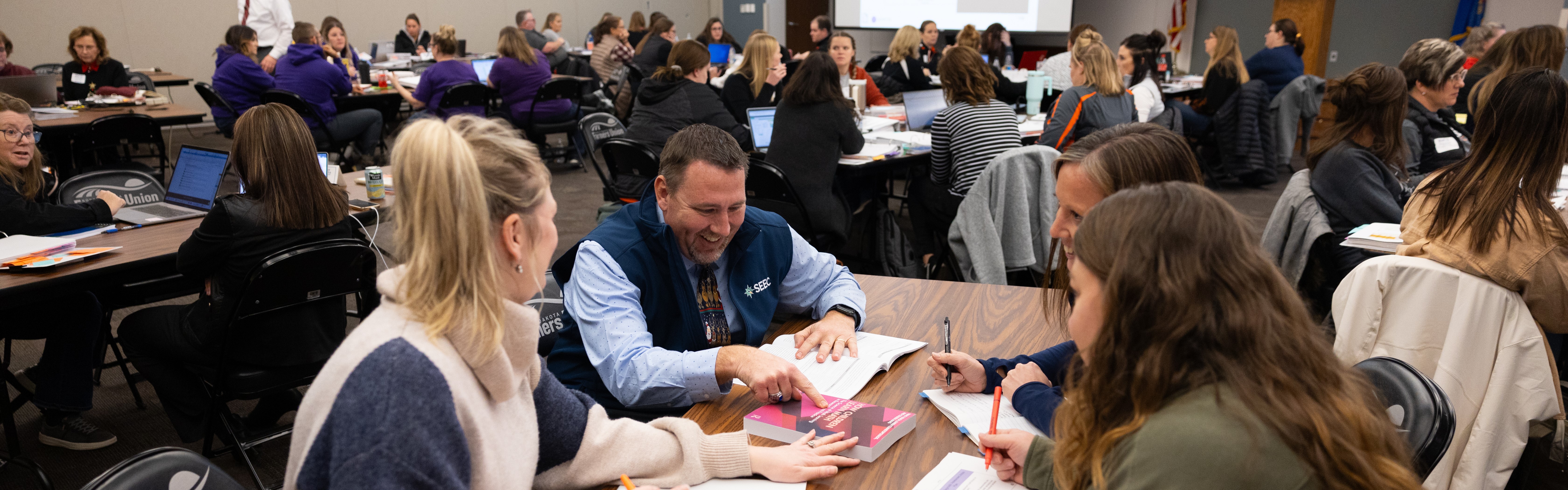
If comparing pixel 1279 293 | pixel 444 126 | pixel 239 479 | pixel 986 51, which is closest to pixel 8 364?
pixel 239 479

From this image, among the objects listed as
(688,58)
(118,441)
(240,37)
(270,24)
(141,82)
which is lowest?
(118,441)

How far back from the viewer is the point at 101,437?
9.08 feet

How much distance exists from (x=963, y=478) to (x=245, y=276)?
2071 millimetres

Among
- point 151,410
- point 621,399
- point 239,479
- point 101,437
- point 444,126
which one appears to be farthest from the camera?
point 151,410

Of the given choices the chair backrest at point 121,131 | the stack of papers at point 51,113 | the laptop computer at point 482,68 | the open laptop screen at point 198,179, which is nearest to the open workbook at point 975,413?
the open laptop screen at point 198,179

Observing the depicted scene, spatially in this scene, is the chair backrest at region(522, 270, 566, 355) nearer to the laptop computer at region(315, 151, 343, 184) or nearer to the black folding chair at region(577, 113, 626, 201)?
the laptop computer at region(315, 151, 343, 184)

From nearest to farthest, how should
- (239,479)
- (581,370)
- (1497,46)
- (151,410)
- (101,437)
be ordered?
(581,370) → (239,479) → (101,437) → (151,410) → (1497,46)

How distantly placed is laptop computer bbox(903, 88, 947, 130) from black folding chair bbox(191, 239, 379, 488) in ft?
11.1

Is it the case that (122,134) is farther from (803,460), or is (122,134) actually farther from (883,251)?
(803,460)

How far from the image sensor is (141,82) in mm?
7211

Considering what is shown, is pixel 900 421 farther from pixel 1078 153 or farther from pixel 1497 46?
pixel 1497 46

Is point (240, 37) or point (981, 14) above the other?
point (981, 14)

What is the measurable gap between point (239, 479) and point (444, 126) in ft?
7.04

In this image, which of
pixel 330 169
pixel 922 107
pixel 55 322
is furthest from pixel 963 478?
pixel 922 107
